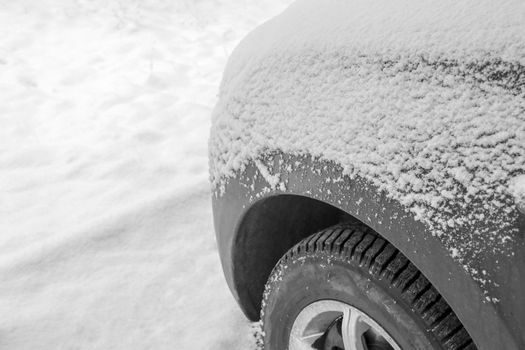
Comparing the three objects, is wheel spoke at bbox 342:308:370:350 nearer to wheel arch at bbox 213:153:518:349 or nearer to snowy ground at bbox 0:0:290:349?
wheel arch at bbox 213:153:518:349

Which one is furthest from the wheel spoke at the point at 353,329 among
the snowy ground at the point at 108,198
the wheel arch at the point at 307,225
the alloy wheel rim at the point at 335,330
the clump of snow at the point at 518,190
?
the snowy ground at the point at 108,198

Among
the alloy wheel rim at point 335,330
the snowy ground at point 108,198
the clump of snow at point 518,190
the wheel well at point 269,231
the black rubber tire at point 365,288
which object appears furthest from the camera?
the snowy ground at point 108,198

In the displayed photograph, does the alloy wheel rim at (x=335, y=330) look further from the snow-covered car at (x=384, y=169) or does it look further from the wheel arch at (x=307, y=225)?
the wheel arch at (x=307, y=225)

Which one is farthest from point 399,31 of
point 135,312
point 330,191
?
point 135,312

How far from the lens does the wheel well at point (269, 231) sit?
1467 millimetres

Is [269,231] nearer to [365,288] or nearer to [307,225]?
[307,225]

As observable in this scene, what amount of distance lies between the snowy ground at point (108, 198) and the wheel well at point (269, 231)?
44cm

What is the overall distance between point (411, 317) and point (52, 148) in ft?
9.96

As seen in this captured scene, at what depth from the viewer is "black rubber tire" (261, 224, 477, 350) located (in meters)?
1.02

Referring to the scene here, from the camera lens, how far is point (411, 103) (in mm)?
1014

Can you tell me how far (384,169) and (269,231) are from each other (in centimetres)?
59

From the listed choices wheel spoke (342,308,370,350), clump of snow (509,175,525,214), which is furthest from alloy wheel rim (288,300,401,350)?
clump of snow (509,175,525,214)

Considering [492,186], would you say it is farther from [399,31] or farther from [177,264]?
[177,264]

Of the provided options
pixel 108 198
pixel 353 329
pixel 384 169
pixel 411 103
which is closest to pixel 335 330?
pixel 353 329
